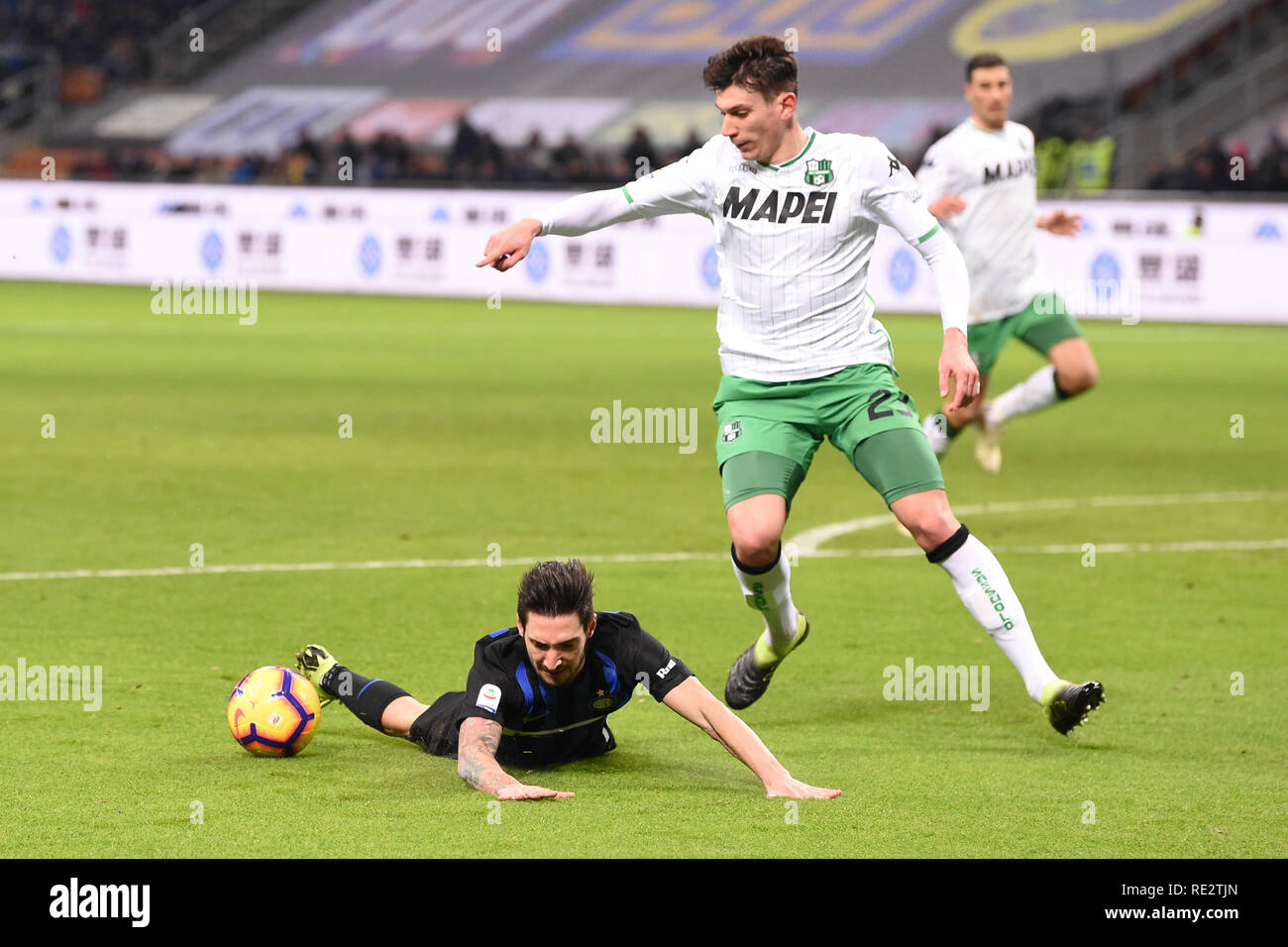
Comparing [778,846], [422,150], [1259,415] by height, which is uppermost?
[422,150]

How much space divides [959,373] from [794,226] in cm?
90

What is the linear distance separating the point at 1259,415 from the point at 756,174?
1208cm

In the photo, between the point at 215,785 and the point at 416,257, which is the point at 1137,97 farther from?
the point at 215,785

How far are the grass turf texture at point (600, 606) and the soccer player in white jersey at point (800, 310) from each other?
0.69 m

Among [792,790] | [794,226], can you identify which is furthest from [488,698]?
[794,226]

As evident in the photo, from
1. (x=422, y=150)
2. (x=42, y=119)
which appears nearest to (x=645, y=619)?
(x=422, y=150)

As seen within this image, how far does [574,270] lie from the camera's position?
29.6 meters

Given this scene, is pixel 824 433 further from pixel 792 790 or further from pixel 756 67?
pixel 792 790

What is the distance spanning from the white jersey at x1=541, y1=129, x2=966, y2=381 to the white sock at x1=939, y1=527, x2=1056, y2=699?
0.82 metres

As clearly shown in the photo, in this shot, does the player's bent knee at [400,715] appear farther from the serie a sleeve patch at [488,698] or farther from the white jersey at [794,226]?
the white jersey at [794,226]

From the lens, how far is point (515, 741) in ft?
19.9

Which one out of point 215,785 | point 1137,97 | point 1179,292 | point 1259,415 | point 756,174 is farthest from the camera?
point 1137,97

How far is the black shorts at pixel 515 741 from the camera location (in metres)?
6.09

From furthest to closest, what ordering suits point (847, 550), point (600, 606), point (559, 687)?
point (847, 550) → point (600, 606) → point (559, 687)
